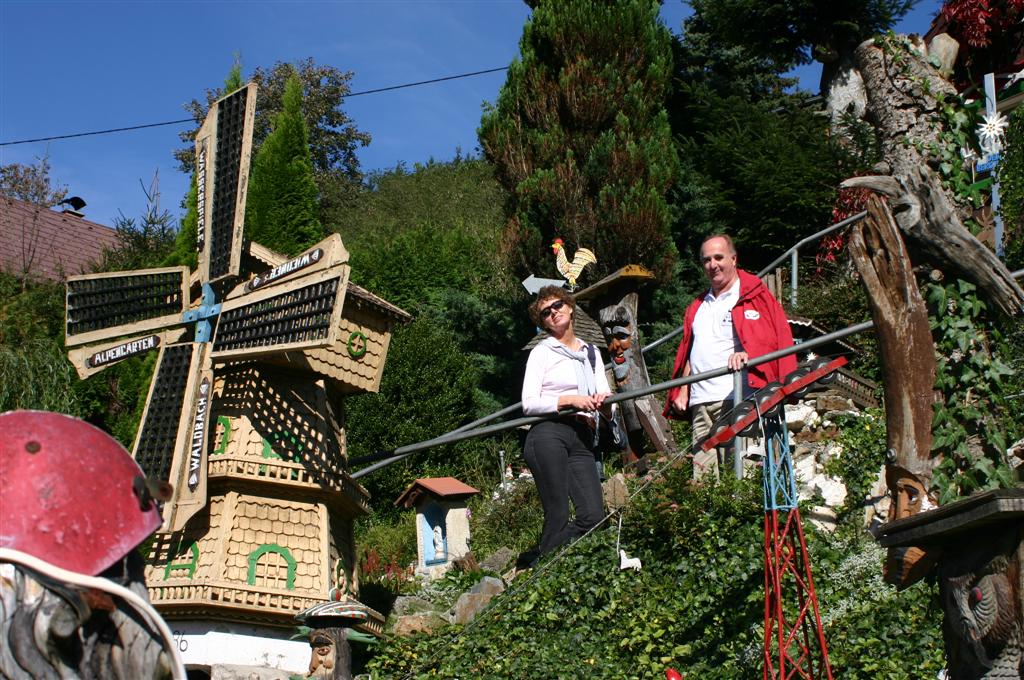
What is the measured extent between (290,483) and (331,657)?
1.97 metres

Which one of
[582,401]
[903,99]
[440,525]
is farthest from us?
[440,525]

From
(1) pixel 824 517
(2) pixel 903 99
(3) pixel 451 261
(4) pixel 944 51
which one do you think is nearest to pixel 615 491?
(1) pixel 824 517

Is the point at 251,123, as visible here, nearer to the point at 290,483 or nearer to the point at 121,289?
the point at 121,289

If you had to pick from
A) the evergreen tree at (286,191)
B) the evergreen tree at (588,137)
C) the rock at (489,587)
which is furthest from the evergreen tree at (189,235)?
the rock at (489,587)

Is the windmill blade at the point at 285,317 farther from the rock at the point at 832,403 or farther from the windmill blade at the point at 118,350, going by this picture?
the rock at the point at 832,403

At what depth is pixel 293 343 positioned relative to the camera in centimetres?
743

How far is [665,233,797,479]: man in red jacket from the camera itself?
660 centimetres

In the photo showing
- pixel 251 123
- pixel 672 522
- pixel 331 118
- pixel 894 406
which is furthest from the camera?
pixel 331 118

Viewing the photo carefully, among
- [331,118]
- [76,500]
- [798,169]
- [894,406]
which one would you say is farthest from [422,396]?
[331,118]

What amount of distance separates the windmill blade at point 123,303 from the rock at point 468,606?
2950 mm

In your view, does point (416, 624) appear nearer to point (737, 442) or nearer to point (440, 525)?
point (737, 442)

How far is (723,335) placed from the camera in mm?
6855

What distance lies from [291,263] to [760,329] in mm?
3317

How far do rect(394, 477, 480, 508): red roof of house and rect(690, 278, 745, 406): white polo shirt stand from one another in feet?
12.7
